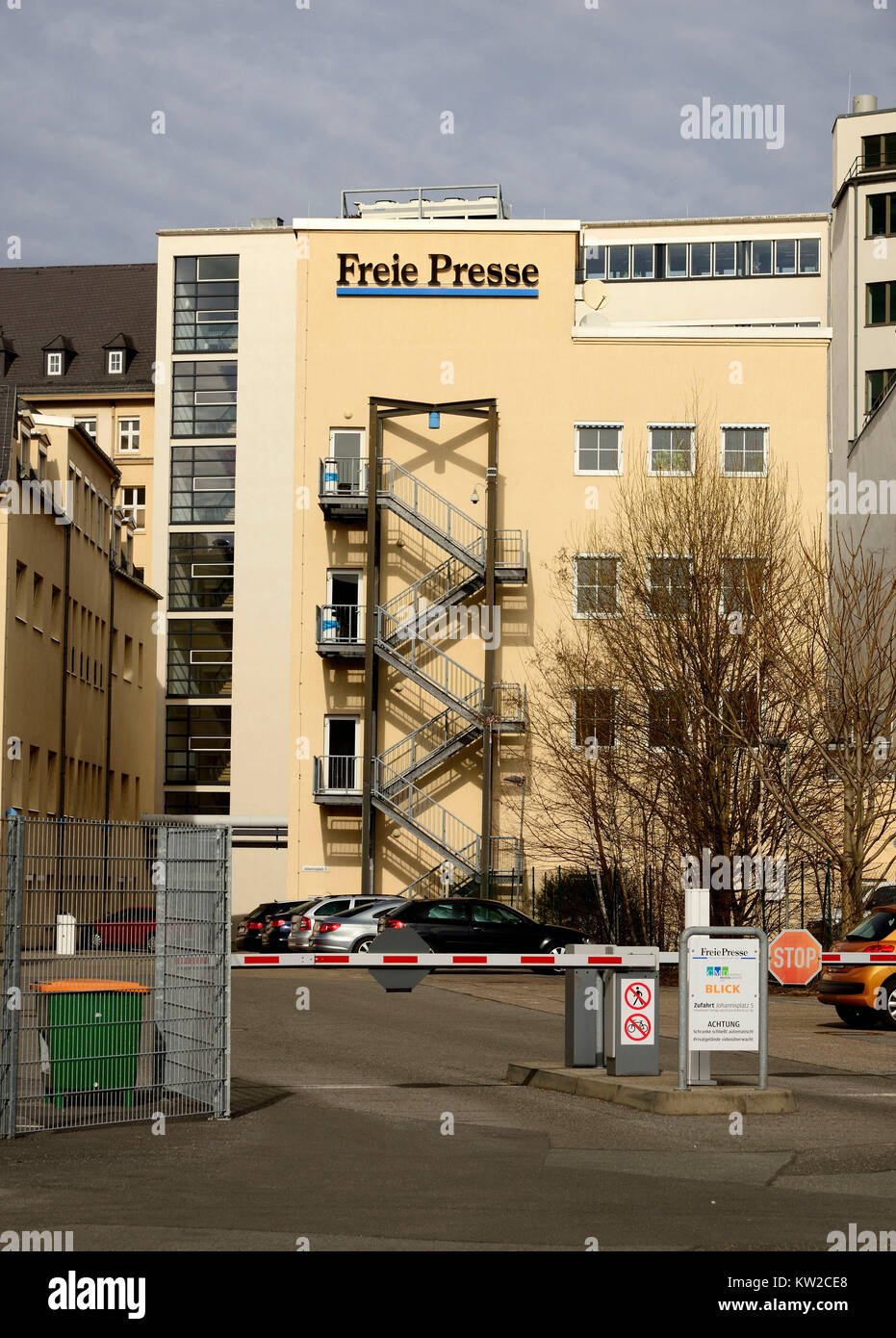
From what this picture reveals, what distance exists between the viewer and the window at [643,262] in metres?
72.9

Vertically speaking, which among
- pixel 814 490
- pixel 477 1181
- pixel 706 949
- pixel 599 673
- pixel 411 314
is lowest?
pixel 477 1181

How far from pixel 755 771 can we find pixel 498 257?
51.1 ft

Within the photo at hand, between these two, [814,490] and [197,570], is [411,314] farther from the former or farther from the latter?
[197,570]

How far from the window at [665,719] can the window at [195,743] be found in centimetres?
3868

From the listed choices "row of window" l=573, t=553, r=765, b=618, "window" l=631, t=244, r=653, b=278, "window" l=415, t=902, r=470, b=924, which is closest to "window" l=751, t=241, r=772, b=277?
"window" l=631, t=244, r=653, b=278

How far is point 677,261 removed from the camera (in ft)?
238

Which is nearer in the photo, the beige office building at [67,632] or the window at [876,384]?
the beige office building at [67,632]

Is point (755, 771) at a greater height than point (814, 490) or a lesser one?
lesser

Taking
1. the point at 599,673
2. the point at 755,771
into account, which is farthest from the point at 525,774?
the point at 755,771

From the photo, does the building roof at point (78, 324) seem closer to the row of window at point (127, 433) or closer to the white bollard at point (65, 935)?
the row of window at point (127, 433)

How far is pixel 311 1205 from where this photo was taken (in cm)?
884

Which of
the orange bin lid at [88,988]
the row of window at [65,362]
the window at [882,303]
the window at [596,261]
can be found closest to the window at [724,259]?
the window at [596,261]
